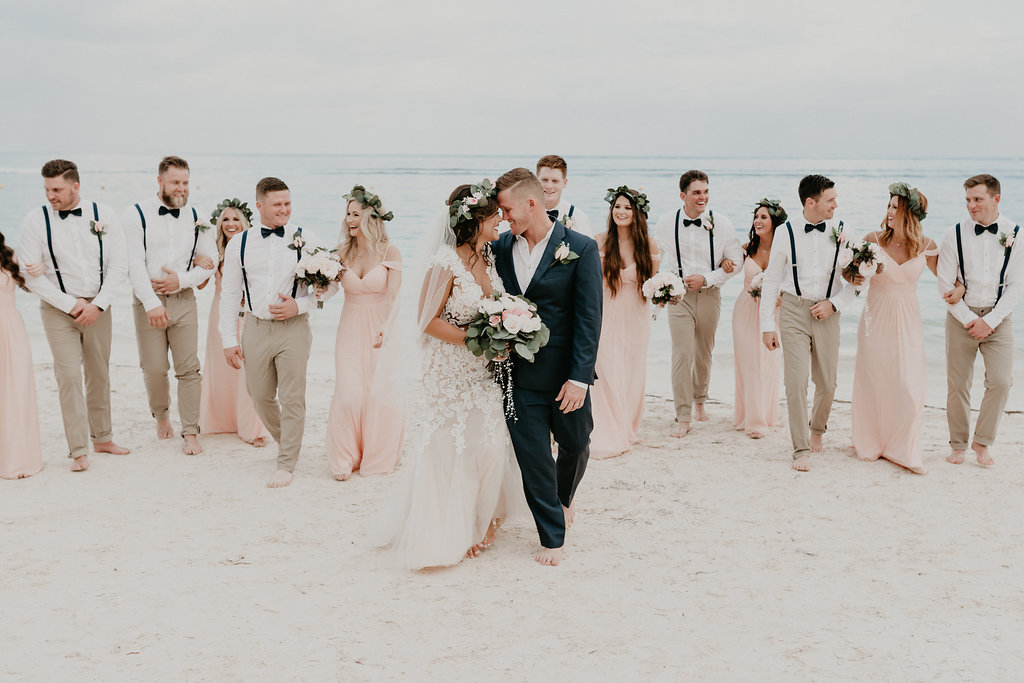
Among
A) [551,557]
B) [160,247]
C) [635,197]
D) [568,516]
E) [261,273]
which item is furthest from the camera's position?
[635,197]

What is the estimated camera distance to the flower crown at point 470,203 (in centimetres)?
489

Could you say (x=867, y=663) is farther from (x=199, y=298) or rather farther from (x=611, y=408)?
(x=199, y=298)

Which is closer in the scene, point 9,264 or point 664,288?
point 9,264

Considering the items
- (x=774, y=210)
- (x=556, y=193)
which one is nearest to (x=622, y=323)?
(x=556, y=193)

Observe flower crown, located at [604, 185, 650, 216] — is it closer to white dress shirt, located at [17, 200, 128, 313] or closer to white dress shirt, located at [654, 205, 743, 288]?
white dress shirt, located at [654, 205, 743, 288]

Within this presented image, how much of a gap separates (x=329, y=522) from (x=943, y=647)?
3903 millimetres

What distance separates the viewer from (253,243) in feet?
22.4

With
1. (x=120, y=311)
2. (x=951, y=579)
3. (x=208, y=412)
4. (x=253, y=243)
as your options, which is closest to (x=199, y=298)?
(x=120, y=311)

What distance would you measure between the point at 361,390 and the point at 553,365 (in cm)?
250

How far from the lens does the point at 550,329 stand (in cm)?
509

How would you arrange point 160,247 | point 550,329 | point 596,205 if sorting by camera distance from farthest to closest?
point 596,205 < point 160,247 < point 550,329

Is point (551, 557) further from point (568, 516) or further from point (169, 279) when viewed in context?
point (169, 279)

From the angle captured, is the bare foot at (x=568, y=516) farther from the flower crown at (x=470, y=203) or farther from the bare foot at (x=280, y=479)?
the bare foot at (x=280, y=479)

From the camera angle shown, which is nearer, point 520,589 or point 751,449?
point 520,589
